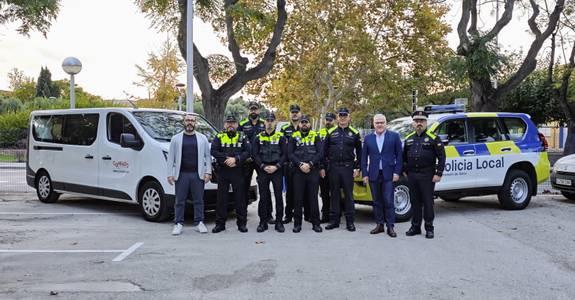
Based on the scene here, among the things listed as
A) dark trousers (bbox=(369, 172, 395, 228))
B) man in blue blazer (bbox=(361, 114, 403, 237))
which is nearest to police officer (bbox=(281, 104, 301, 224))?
man in blue blazer (bbox=(361, 114, 403, 237))

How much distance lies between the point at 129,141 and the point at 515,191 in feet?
23.3

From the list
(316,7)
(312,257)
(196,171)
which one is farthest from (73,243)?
(316,7)

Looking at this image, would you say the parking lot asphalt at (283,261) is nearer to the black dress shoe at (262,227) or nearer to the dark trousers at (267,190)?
the black dress shoe at (262,227)

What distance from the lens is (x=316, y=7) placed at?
25.2 m

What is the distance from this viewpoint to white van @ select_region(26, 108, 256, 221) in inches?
317

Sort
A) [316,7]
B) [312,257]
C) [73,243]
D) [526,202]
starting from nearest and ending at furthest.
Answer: [312,257]
[73,243]
[526,202]
[316,7]

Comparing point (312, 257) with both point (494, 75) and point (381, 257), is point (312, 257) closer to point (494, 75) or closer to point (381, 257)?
point (381, 257)

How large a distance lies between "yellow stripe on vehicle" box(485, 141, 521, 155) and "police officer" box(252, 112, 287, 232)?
4000 millimetres

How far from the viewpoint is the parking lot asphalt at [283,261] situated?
4.76 metres

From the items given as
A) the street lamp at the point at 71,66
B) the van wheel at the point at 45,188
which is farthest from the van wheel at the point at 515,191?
the street lamp at the point at 71,66

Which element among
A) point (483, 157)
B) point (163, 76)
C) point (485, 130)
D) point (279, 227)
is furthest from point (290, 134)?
point (163, 76)

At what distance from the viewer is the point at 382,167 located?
24.0 feet

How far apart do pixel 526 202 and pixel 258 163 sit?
5535 mm

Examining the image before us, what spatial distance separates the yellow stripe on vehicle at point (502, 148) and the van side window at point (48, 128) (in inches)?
317
